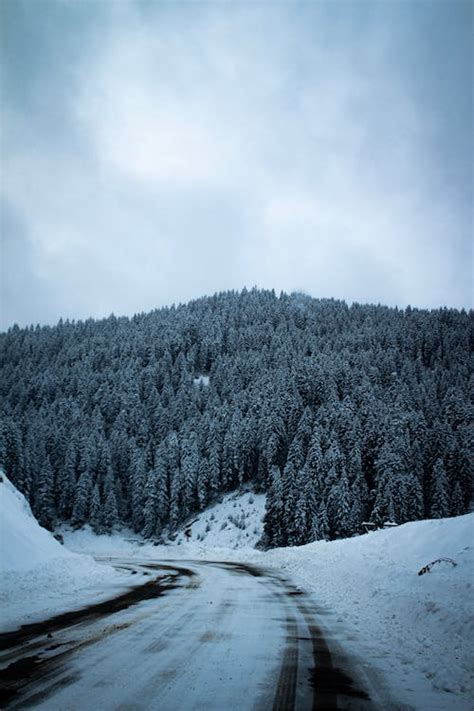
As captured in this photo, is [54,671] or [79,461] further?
[79,461]

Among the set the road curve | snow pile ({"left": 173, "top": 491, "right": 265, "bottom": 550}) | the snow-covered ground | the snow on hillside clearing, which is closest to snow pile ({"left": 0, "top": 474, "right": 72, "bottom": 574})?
the snow on hillside clearing

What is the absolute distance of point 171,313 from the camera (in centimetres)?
19050

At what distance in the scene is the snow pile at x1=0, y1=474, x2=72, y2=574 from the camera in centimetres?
1489

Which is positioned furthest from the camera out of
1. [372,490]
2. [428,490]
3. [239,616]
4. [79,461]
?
[79,461]

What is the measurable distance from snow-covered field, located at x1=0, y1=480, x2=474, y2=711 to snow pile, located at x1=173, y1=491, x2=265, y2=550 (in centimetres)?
4493

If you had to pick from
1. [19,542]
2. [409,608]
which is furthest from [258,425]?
[409,608]

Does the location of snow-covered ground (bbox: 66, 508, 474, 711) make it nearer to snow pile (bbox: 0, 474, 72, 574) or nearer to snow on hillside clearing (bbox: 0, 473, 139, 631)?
snow on hillside clearing (bbox: 0, 473, 139, 631)

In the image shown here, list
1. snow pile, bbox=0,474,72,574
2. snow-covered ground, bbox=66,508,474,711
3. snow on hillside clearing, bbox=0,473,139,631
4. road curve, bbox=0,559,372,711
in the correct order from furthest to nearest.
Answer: snow pile, bbox=0,474,72,574 < snow on hillside clearing, bbox=0,473,139,631 < snow-covered ground, bbox=66,508,474,711 < road curve, bbox=0,559,372,711

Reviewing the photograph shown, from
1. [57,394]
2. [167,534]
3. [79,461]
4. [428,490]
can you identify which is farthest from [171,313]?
[428,490]

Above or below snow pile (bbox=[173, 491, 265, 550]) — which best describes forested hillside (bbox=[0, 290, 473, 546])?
above

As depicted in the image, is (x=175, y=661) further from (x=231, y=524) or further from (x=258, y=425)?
(x=258, y=425)

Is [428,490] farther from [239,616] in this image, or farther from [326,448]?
[239,616]

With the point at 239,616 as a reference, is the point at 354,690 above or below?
above

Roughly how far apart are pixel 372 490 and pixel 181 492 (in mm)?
35707
